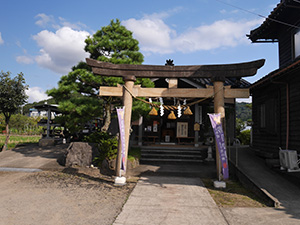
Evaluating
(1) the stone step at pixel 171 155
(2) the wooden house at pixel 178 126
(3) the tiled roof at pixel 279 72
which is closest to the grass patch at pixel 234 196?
(1) the stone step at pixel 171 155

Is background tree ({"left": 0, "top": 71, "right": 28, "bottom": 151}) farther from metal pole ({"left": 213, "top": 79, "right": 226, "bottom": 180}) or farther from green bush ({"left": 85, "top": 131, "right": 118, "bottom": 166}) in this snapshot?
metal pole ({"left": 213, "top": 79, "right": 226, "bottom": 180})

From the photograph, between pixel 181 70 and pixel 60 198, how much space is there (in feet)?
19.0

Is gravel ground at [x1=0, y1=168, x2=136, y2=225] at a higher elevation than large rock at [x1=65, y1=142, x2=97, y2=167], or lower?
lower

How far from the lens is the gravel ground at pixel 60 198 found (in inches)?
171

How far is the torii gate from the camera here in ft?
24.6

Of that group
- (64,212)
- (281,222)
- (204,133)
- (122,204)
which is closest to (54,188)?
(64,212)

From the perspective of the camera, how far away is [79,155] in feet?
31.6

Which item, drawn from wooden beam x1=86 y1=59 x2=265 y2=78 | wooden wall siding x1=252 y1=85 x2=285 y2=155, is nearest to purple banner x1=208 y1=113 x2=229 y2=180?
wooden beam x1=86 y1=59 x2=265 y2=78

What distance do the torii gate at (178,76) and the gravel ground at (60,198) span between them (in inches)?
54.3

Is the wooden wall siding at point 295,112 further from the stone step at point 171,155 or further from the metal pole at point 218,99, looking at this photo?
the stone step at point 171,155

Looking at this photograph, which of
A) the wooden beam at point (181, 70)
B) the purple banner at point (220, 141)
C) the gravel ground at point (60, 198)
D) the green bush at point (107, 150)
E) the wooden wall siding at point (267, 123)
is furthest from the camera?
the green bush at point (107, 150)

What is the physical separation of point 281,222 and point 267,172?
3818 millimetres

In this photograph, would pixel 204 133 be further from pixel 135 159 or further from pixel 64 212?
pixel 64 212

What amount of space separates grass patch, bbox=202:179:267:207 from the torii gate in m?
0.88
